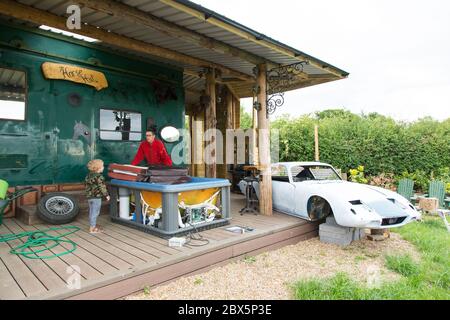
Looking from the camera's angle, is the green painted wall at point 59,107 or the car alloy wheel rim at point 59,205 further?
the green painted wall at point 59,107

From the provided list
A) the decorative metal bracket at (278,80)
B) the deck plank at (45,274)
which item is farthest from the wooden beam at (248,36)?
the deck plank at (45,274)

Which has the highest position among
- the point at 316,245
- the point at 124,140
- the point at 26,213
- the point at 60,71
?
the point at 60,71

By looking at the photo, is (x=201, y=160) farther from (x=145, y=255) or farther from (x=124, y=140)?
(x=145, y=255)

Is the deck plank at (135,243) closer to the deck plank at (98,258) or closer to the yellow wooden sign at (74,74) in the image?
the deck plank at (98,258)

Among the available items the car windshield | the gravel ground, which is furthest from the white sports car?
the gravel ground

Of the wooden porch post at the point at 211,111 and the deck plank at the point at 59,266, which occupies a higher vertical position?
the wooden porch post at the point at 211,111

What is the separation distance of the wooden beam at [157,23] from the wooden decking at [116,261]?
125 inches

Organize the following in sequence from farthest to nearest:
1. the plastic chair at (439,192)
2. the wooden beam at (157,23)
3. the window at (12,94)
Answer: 1. the plastic chair at (439,192)
2. the window at (12,94)
3. the wooden beam at (157,23)

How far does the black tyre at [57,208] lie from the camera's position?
15.7 feet

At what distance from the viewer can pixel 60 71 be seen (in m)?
5.89

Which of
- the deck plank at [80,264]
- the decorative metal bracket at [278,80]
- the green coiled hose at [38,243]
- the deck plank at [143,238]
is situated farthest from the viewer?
the decorative metal bracket at [278,80]

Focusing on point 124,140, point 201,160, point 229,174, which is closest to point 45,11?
point 124,140
